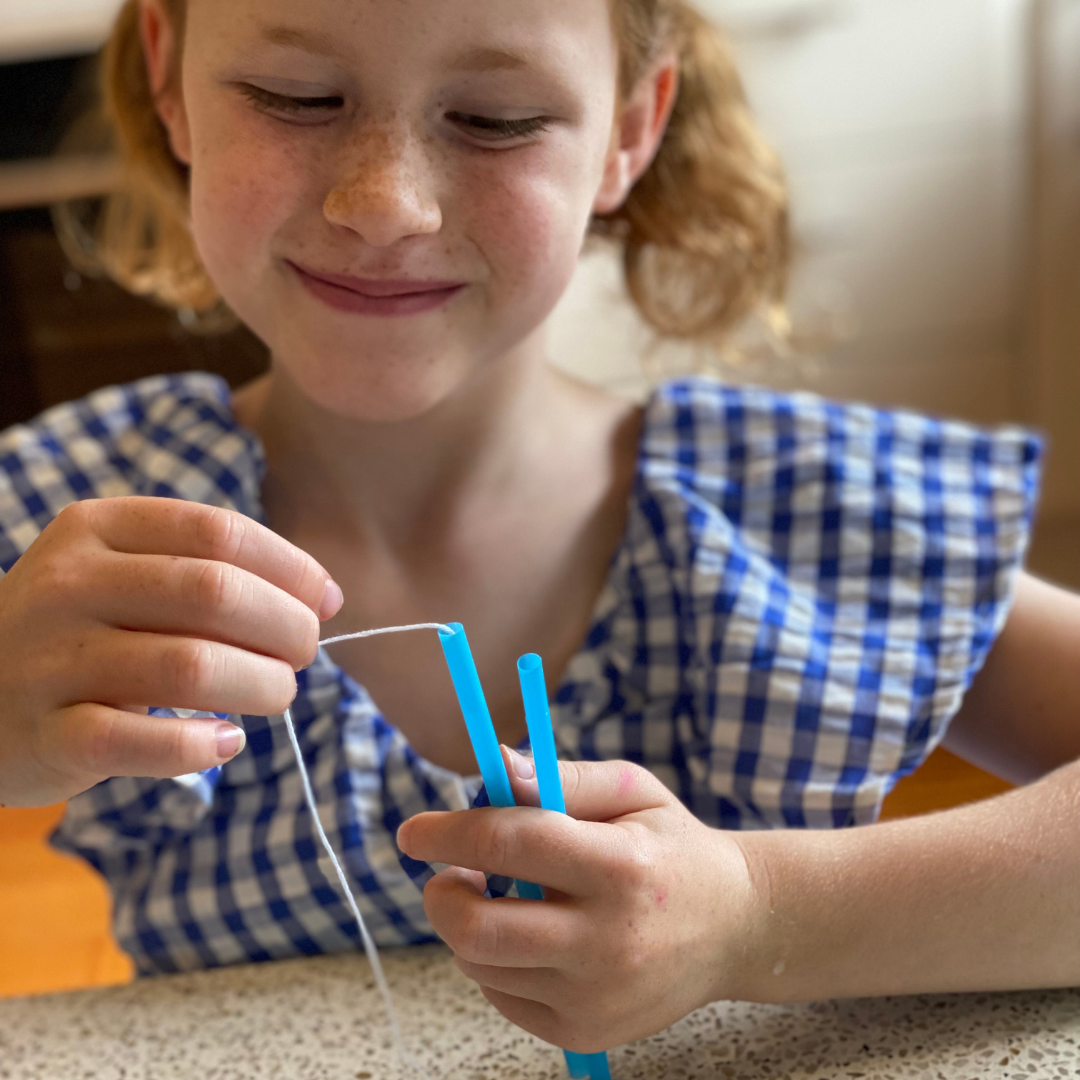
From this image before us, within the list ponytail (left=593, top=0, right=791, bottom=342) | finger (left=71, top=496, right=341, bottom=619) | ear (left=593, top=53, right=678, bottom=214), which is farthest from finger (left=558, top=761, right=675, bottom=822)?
ponytail (left=593, top=0, right=791, bottom=342)

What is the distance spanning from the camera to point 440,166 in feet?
1.73

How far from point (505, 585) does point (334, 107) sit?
277 millimetres

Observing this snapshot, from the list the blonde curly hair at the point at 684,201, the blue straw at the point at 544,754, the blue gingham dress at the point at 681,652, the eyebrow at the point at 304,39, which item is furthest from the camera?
the blonde curly hair at the point at 684,201

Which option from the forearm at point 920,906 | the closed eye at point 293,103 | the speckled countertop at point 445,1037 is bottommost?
the speckled countertop at point 445,1037

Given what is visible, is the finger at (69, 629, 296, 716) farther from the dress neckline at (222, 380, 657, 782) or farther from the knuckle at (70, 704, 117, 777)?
the dress neckline at (222, 380, 657, 782)

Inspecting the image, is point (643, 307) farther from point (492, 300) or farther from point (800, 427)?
point (492, 300)

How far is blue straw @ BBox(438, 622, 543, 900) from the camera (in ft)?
1.22

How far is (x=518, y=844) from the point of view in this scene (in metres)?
0.39

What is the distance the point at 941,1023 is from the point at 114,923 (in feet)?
1.43

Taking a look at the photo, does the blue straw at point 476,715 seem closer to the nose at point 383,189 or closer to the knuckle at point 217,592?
the knuckle at point 217,592

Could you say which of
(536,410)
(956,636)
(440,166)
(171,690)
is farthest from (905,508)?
(171,690)

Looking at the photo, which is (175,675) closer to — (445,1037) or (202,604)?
(202,604)

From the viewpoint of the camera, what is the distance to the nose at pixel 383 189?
0.51m

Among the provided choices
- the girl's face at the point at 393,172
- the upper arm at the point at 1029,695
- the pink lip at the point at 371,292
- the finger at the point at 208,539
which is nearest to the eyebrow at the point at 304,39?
the girl's face at the point at 393,172
